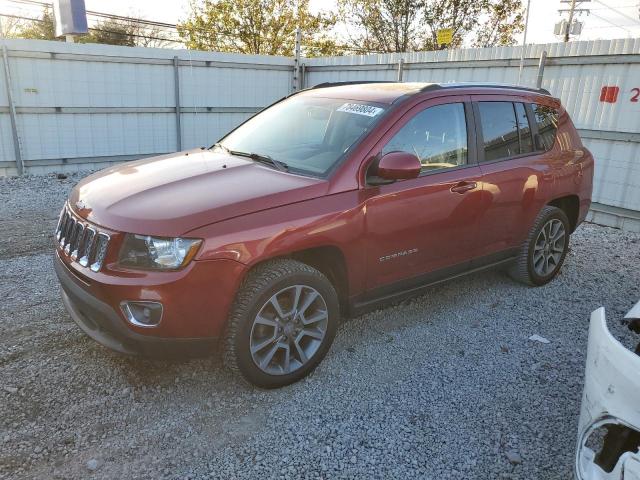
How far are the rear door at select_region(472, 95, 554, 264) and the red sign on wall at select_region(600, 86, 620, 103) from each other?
134 inches

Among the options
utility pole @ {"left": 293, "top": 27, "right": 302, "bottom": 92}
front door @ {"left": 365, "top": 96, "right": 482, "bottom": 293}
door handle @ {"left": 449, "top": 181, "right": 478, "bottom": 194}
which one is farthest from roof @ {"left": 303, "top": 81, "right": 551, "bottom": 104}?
utility pole @ {"left": 293, "top": 27, "right": 302, "bottom": 92}

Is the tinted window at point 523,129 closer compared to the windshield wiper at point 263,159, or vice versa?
the windshield wiper at point 263,159

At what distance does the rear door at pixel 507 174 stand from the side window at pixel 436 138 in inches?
8.2

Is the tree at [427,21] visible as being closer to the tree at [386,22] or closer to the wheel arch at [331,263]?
the tree at [386,22]

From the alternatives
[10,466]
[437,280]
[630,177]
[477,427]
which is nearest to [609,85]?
[630,177]

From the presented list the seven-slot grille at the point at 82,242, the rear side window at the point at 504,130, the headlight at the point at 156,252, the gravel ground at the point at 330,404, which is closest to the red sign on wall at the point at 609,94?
the rear side window at the point at 504,130

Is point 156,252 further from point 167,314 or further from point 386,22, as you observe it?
point 386,22

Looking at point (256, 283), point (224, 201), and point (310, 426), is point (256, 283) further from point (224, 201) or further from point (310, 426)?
point (310, 426)

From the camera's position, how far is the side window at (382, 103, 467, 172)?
11.6ft

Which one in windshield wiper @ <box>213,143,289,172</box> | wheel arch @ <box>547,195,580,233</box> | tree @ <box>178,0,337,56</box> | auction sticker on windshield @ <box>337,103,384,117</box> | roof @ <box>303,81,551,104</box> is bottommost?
wheel arch @ <box>547,195,580,233</box>

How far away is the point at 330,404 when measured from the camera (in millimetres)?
3043

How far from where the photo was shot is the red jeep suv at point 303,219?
2.69 meters

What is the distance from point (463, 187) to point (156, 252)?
7.53 ft

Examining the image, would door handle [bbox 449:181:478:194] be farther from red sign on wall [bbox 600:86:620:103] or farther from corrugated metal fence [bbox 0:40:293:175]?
corrugated metal fence [bbox 0:40:293:175]
